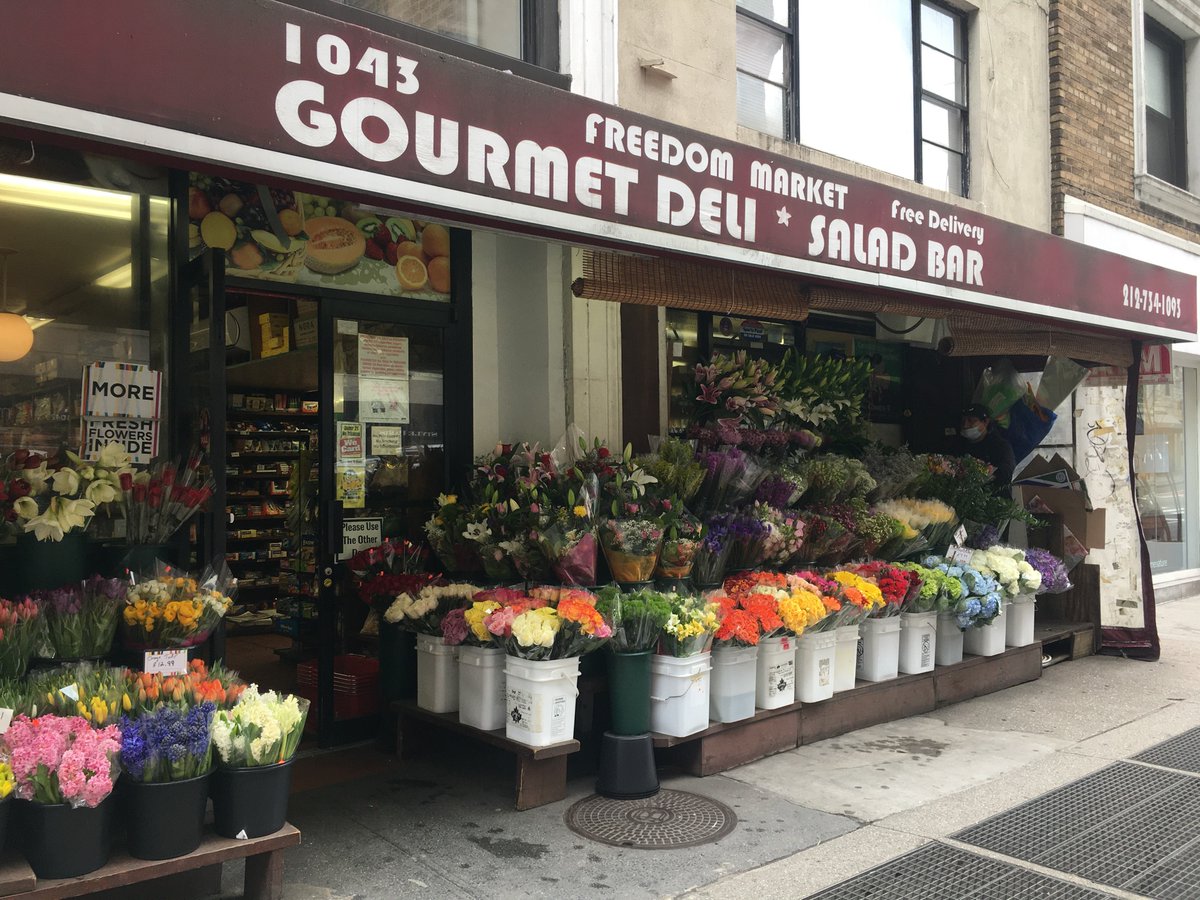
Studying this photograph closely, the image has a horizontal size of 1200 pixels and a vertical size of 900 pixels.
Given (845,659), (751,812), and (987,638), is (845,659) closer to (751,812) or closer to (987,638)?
(751,812)

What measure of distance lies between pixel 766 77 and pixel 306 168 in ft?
19.9

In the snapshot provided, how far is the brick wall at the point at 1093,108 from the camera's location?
1100 centimetres

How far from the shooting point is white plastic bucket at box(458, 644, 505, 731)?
5258 millimetres

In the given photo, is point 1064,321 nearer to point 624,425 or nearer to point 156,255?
point 624,425

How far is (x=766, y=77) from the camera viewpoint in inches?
341

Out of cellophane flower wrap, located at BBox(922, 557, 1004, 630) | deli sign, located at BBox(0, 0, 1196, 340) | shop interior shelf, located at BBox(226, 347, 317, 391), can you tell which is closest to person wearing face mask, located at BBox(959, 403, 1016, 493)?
cellophane flower wrap, located at BBox(922, 557, 1004, 630)

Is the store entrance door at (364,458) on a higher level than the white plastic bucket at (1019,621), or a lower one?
higher

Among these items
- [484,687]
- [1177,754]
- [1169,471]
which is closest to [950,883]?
[484,687]

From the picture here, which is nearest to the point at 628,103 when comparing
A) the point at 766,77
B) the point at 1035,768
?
the point at 766,77

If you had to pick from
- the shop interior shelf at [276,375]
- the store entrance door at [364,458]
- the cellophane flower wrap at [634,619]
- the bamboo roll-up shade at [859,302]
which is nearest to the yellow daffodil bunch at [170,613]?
the store entrance door at [364,458]

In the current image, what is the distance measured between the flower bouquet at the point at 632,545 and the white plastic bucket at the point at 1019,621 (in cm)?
→ 373

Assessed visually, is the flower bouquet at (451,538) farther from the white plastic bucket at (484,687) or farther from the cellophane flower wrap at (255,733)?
the cellophane flower wrap at (255,733)

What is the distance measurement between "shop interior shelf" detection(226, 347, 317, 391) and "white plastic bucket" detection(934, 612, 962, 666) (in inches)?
246

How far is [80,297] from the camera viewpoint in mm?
5148
